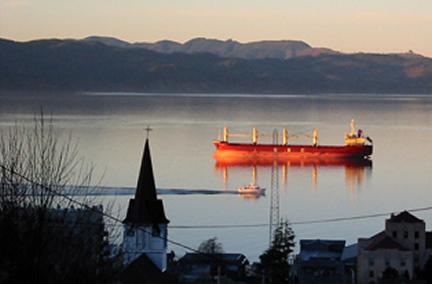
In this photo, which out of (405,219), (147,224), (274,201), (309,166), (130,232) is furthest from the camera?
(309,166)

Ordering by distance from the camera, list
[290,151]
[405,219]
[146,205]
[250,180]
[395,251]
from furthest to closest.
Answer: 1. [290,151]
2. [250,180]
3. [405,219]
4. [395,251]
5. [146,205]

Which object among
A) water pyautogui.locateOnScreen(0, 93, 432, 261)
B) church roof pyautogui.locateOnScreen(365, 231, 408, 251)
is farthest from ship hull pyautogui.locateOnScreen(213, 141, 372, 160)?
church roof pyautogui.locateOnScreen(365, 231, 408, 251)

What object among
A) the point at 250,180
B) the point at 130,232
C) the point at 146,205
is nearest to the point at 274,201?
the point at 250,180

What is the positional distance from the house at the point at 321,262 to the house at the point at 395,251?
1.56ft

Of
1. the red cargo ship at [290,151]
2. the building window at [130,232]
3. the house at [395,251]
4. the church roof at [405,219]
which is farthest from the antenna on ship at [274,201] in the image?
the building window at [130,232]

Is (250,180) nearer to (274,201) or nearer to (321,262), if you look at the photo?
(274,201)

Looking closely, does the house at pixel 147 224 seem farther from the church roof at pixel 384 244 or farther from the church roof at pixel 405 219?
the church roof at pixel 405 219

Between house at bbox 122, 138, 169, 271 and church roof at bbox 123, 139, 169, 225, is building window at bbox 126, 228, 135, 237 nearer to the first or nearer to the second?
house at bbox 122, 138, 169, 271

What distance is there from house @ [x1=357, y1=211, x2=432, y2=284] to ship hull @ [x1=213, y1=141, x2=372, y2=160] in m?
31.5

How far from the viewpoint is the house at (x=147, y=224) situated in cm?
1307

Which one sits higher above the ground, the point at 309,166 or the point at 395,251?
the point at 309,166

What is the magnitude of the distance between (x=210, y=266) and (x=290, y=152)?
35487 millimetres

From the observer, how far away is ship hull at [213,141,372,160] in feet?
A: 167

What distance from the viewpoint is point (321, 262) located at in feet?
58.8
